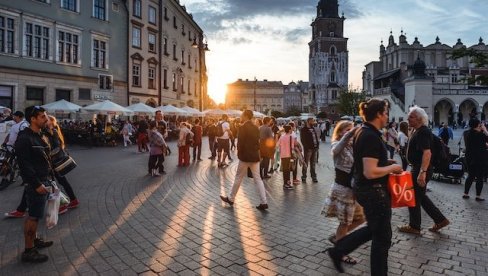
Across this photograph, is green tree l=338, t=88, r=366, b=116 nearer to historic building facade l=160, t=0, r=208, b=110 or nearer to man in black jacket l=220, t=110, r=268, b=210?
historic building facade l=160, t=0, r=208, b=110

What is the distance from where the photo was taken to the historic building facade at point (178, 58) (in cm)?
3986

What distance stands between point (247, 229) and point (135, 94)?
1189 inches

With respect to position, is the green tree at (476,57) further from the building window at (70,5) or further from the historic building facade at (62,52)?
the building window at (70,5)

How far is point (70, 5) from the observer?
2795 centimetres

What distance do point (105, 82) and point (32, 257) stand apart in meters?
28.4

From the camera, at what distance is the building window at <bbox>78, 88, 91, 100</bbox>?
29.0m

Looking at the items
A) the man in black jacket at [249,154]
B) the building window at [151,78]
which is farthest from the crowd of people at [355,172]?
the building window at [151,78]

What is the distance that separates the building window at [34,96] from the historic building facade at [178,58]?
555 inches

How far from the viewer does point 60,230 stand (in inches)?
244

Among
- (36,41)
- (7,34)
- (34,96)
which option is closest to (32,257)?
(7,34)

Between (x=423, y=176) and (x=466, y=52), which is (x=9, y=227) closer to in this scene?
(x=423, y=176)

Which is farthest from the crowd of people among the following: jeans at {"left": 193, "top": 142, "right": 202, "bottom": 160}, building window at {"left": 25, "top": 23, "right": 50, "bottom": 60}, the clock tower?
the clock tower

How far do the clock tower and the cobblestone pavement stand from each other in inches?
4312

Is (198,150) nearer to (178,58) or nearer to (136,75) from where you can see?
(136,75)
